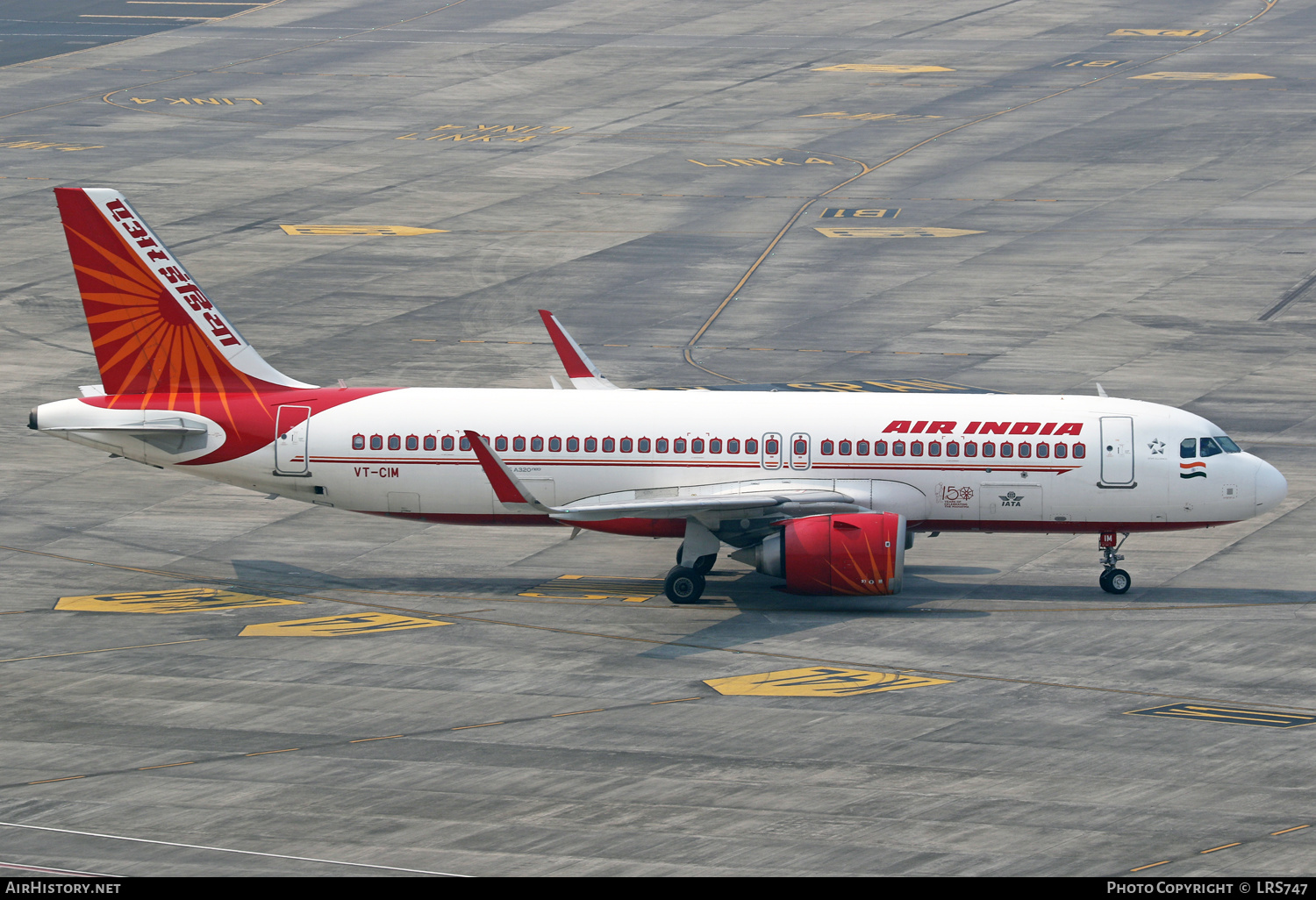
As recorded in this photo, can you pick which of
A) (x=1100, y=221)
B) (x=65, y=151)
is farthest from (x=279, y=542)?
(x=65, y=151)

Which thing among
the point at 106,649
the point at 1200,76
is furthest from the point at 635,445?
the point at 1200,76

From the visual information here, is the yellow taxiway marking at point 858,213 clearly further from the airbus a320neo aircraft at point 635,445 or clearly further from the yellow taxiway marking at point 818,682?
the yellow taxiway marking at point 818,682

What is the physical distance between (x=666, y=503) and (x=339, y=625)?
809 cm

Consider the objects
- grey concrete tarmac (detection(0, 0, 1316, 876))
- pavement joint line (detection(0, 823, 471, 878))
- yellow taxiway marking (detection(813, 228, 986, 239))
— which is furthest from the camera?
yellow taxiway marking (detection(813, 228, 986, 239))

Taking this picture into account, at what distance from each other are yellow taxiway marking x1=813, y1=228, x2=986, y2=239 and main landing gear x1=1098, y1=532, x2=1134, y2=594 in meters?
39.0

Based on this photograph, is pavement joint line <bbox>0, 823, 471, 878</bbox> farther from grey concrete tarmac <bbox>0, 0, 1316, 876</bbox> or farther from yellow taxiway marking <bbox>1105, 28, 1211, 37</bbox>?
yellow taxiway marking <bbox>1105, 28, 1211, 37</bbox>

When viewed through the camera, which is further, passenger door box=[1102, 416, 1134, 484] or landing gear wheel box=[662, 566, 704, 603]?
passenger door box=[1102, 416, 1134, 484]

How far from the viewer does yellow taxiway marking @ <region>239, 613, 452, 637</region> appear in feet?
137

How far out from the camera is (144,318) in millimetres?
45031

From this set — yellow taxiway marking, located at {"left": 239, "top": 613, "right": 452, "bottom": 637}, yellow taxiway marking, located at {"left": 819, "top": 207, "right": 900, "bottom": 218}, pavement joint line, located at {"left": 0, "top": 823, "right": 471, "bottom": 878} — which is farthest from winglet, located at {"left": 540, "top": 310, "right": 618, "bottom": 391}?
yellow taxiway marking, located at {"left": 819, "top": 207, "right": 900, "bottom": 218}

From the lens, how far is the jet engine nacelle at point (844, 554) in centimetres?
4238

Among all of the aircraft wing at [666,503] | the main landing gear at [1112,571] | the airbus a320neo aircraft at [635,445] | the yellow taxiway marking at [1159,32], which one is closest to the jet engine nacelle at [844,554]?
the aircraft wing at [666,503]

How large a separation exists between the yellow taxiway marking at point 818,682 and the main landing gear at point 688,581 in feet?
17.3

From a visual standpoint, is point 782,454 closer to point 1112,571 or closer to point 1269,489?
point 1112,571
